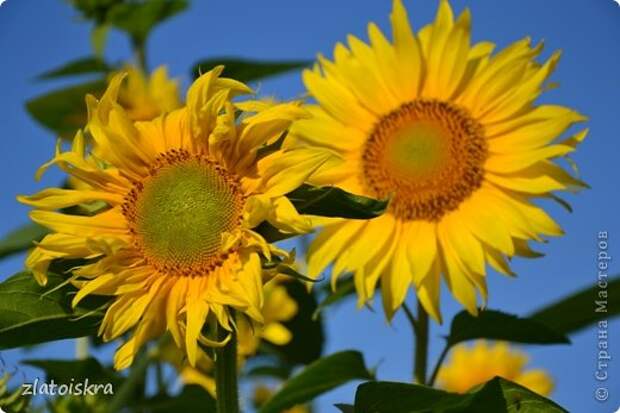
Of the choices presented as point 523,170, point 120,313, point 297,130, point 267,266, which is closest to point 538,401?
point 267,266

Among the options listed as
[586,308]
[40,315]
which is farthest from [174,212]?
[586,308]

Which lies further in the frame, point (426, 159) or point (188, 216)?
point (426, 159)

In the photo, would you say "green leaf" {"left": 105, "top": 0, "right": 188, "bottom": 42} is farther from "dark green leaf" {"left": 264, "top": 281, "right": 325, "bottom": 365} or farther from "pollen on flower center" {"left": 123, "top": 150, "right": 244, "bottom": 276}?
"pollen on flower center" {"left": 123, "top": 150, "right": 244, "bottom": 276}

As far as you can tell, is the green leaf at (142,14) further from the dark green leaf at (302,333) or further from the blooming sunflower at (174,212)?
the blooming sunflower at (174,212)

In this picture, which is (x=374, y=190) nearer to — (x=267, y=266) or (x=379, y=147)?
(x=379, y=147)

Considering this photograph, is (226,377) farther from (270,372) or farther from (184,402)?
(270,372)

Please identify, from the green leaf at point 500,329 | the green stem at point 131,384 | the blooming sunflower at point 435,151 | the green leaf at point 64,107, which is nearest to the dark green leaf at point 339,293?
the blooming sunflower at point 435,151

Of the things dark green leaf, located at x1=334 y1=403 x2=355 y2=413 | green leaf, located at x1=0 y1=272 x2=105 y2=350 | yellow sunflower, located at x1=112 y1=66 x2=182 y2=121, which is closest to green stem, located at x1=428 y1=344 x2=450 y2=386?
dark green leaf, located at x1=334 y1=403 x2=355 y2=413
